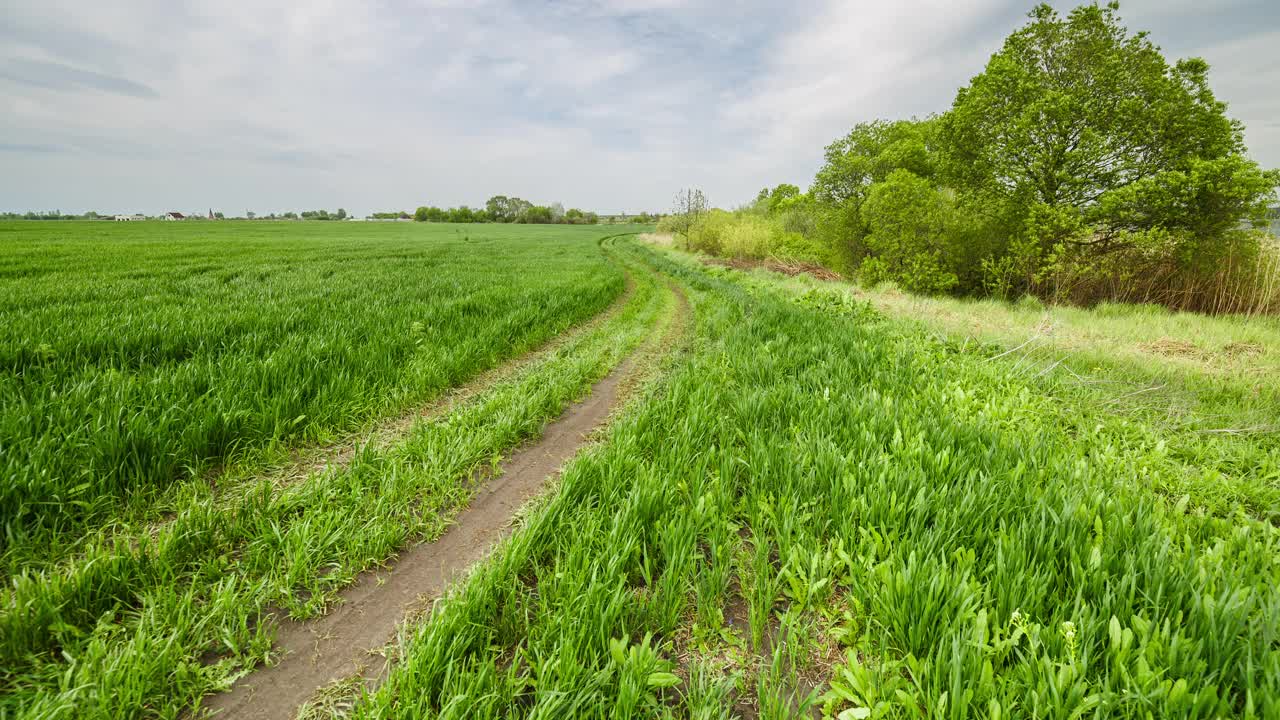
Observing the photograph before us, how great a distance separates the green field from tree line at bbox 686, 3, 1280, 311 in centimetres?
842

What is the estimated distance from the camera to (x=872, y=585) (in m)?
1.96

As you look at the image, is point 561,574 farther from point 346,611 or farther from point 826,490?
point 826,490

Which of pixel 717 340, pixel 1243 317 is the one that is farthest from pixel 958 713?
pixel 1243 317

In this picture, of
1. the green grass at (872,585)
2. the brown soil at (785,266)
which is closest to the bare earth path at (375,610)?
the green grass at (872,585)

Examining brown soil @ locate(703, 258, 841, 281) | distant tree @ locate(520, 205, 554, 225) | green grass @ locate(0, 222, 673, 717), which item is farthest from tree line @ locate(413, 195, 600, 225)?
green grass @ locate(0, 222, 673, 717)

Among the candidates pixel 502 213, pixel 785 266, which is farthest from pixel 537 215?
pixel 785 266

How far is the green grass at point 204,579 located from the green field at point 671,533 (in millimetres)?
15

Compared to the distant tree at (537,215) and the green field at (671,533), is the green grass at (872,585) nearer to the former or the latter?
the green field at (671,533)

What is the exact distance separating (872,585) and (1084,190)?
15.6 meters

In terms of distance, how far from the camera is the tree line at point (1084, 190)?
33.1 ft

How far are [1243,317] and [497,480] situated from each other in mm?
15193

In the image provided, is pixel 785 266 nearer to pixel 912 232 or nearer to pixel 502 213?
pixel 912 232

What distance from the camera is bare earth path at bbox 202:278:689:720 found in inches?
66.7

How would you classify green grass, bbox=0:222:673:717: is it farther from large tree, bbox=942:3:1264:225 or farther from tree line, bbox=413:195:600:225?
tree line, bbox=413:195:600:225
